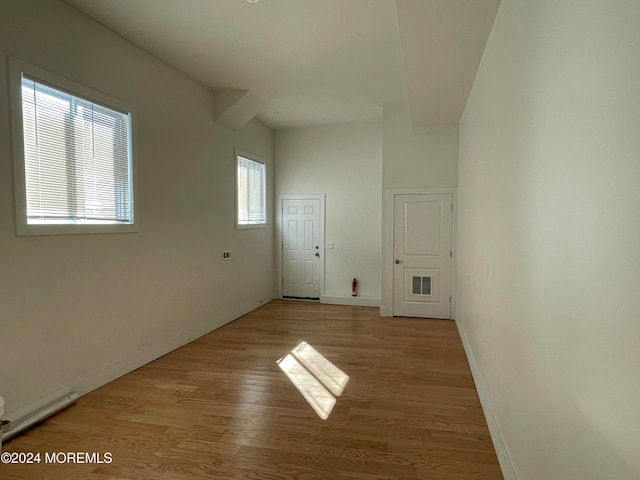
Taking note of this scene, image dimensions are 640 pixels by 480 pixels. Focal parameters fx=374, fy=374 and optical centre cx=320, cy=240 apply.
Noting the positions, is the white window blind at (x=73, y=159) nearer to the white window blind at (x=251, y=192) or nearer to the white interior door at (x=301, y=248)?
the white window blind at (x=251, y=192)

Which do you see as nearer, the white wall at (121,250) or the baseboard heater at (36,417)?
the baseboard heater at (36,417)

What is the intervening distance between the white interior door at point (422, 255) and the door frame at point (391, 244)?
0.16 ft

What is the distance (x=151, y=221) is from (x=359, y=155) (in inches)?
157

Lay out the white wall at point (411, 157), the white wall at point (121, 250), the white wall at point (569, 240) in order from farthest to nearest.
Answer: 1. the white wall at point (411, 157)
2. the white wall at point (121, 250)
3. the white wall at point (569, 240)

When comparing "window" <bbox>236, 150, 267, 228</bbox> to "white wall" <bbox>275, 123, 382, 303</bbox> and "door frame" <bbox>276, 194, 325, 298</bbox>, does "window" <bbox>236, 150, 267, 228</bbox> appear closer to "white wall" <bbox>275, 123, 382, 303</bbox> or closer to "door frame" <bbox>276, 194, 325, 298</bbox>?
"door frame" <bbox>276, 194, 325, 298</bbox>

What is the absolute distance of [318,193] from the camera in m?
7.04

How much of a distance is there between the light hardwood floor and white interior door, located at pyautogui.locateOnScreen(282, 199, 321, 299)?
9.54 ft

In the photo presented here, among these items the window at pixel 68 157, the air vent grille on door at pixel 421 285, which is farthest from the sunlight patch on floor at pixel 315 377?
the air vent grille on door at pixel 421 285

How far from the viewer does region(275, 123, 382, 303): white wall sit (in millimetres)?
6770

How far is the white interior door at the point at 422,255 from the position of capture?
581 centimetres

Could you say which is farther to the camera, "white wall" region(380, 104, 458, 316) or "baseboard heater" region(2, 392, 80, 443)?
"white wall" region(380, 104, 458, 316)

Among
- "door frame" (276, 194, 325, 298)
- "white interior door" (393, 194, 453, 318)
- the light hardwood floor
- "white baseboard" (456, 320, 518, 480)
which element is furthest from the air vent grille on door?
"white baseboard" (456, 320, 518, 480)

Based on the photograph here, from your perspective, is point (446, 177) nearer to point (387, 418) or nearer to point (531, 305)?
point (387, 418)

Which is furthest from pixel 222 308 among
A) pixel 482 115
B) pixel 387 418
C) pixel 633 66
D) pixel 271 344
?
pixel 633 66
